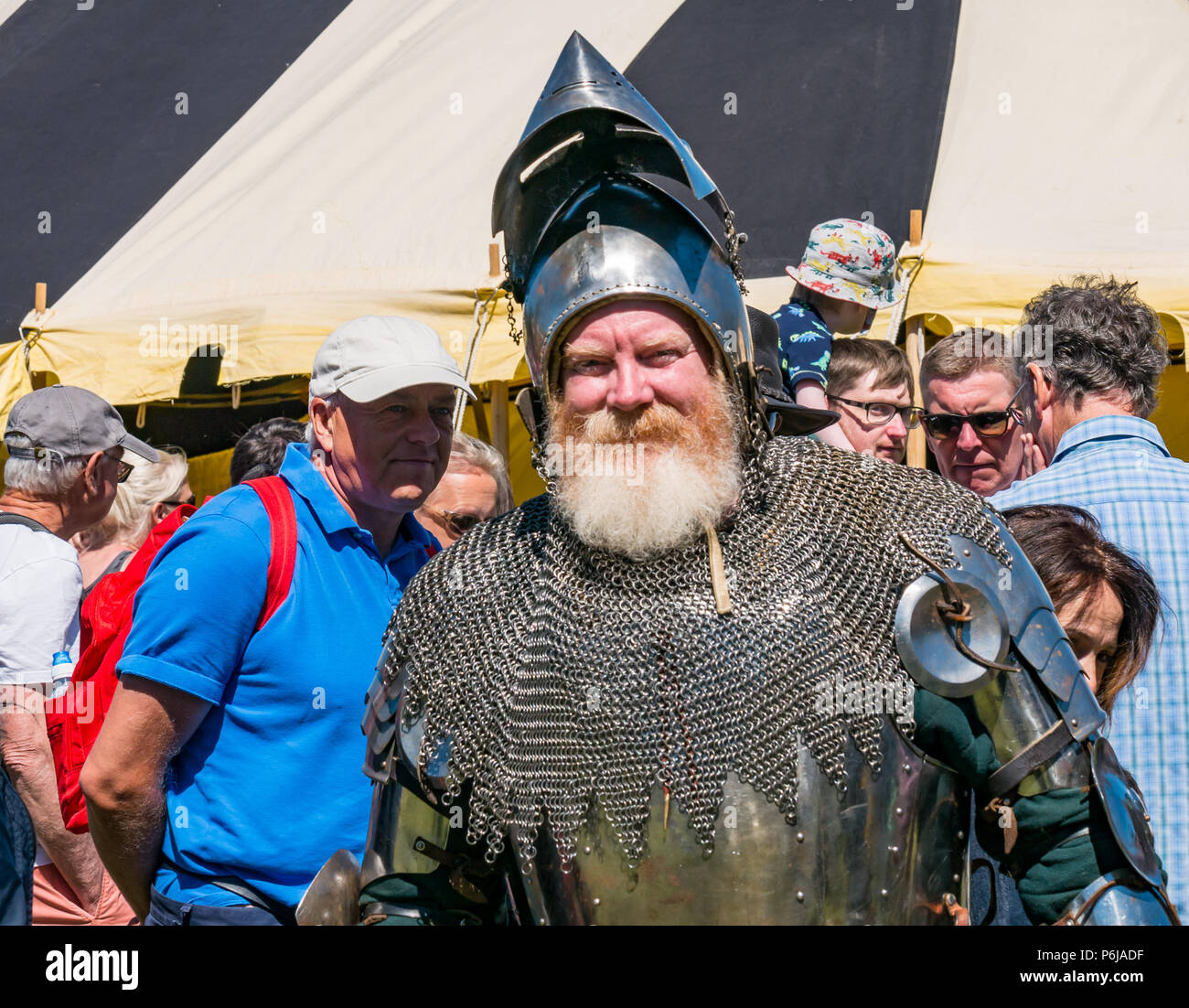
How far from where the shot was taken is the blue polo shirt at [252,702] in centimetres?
270

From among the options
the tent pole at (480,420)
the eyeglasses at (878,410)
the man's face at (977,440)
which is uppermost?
the tent pole at (480,420)

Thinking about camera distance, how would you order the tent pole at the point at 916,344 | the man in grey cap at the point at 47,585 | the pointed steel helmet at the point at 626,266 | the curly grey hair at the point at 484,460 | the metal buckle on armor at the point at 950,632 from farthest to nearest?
the tent pole at the point at 916,344 < the curly grey hair at the point at 484,460 < the man in grey cap at the point at 47,585 < the pointed steel helmet at the point at 626,266 < the metal buckle on armor at the point at 950,632

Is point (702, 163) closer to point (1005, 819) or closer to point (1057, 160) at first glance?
point (1057, 160)

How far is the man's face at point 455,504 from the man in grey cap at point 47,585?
0.94 metres

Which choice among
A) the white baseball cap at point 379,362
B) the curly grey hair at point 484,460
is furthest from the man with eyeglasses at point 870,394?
the white baseball cap at point 379,362

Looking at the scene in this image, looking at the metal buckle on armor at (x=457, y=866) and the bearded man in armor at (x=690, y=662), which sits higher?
the bearded man in armor at (x=690, y=662)

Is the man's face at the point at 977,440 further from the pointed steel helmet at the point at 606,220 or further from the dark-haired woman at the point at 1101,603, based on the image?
the pointed steel helmet at the point at 606,220

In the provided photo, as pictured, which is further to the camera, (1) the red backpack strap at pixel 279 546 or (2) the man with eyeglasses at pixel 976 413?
(2) the man with eyeglasses at pixel 976 413

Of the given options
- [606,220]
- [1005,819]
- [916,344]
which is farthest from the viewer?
[916,344]

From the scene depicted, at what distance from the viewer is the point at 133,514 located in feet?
15.6

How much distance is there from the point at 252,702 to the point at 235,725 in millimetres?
61

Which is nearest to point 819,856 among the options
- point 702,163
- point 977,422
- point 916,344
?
point 977,422
